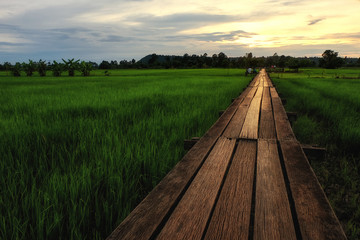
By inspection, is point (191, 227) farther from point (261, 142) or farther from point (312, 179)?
point (261, 142)

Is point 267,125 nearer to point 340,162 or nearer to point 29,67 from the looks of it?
point 340,162

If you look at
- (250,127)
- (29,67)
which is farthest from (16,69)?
(250,127)

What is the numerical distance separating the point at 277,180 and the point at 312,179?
0.71 feet

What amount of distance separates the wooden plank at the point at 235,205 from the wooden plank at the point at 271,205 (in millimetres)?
51

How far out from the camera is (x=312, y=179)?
1.39 metres

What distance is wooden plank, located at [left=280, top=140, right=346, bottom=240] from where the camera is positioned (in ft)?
3.07

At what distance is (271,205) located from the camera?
115 centimetres

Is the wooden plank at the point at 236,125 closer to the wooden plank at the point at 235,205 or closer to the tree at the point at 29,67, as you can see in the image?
the wooden plank at the point at 235,205

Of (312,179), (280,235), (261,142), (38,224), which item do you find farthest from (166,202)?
(261,142)

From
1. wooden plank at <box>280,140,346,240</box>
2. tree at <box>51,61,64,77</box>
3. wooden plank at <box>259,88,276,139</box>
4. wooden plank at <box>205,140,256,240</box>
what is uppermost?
tree at <box>51,61,64,77</box>

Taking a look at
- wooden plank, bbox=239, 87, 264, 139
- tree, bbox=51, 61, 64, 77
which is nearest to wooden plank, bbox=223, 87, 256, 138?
wooden plank, bbox=239, 87, 264, 139

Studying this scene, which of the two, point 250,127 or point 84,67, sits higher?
point 84,67

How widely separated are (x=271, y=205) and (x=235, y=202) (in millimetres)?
193

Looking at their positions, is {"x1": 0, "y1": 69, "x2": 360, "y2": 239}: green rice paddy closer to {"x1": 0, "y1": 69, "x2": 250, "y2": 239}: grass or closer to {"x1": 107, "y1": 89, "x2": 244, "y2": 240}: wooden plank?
{"x1": 0, "y1": 69, "x2": 250, "y2": 239}: grass
